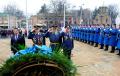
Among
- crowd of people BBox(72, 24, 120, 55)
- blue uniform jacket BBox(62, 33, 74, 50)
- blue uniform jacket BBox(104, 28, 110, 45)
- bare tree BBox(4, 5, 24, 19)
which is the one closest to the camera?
blue uniform jacket BBox(62, 33, 74, 50)

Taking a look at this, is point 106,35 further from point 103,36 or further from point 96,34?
point 96,34

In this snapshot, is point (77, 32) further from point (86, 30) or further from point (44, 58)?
point (44, 58)

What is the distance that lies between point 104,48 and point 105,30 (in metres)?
1.86

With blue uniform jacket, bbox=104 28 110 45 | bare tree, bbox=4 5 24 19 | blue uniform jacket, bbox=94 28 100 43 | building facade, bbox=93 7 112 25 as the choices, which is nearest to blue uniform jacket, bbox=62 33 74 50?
blue uniform jacket, bbox=104 28 110 45

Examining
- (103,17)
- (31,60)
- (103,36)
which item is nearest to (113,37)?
(103,36)

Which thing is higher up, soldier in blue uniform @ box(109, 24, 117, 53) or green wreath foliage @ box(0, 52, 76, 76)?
green wreath foliage @ box(0, 52, 76, 76)

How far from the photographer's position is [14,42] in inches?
416

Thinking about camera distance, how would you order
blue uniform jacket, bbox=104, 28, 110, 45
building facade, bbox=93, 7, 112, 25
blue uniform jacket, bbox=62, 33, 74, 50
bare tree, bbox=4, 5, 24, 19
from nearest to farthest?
blue uniform jacket, bbox=62, 33, 74, 50, blue uniform jacket, bbox=104, 28, 110, 45, building facade, bbox=93, 7, 112, 25, bare tree, bbox=4, 5, 24, 19

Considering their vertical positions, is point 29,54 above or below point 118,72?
above

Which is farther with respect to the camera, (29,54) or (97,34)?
(97,34)

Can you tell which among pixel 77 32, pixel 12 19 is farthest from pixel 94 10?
pixel 77 32

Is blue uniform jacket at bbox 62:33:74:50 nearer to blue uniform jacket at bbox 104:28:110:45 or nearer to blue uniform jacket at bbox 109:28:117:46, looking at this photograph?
blue uniform jacket at bbox 109:28:117:46

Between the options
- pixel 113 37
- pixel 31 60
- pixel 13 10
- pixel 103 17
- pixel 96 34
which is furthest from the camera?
pixel 13 10

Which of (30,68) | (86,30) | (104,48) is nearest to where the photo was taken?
(30,68)
